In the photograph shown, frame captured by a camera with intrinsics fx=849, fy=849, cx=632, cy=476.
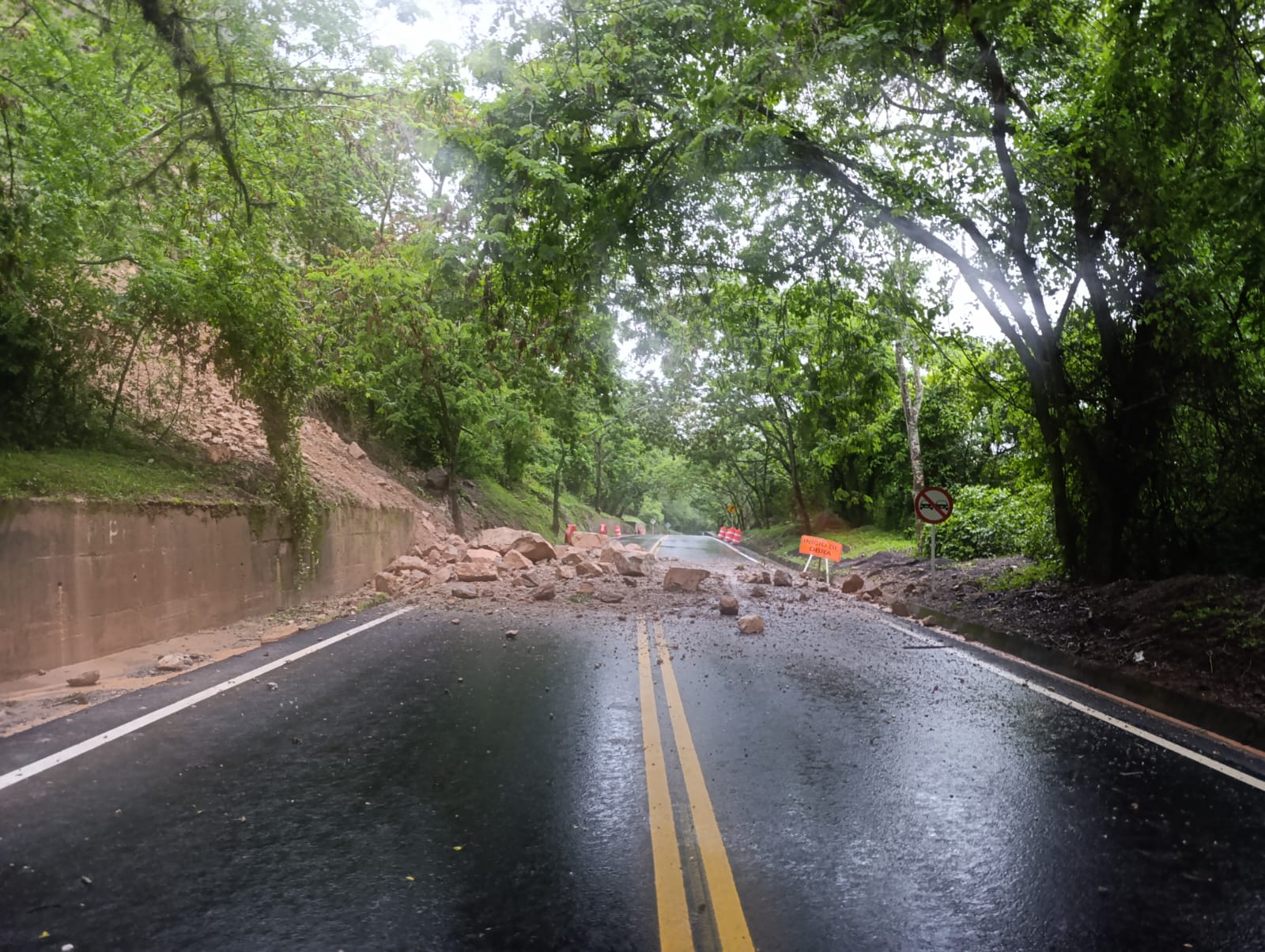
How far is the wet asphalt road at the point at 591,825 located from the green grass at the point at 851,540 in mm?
18884

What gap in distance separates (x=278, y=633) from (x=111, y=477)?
8.36 feet

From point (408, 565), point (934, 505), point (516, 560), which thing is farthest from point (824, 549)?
point (408, 565)

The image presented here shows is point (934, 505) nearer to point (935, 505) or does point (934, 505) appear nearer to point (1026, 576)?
point (935, 505)

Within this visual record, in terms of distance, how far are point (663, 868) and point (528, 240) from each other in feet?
30.3

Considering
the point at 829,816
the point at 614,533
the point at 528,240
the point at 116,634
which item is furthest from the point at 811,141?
the point at 614,533

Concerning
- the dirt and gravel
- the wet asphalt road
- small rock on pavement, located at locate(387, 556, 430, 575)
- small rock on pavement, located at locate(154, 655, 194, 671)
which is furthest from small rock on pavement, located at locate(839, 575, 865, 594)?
small rock on pavement, located at locate(154, 655, 194, 671)

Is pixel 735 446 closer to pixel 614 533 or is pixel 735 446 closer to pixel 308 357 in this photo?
pixel 614 533

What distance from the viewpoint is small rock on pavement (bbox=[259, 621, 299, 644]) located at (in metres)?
9.91

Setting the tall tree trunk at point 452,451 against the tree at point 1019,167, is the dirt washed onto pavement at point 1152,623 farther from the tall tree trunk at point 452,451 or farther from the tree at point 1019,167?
the tall tree trunk at point 452,451

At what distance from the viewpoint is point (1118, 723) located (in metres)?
6.82

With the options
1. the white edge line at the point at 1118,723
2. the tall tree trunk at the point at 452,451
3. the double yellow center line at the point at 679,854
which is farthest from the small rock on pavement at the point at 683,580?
the double yellow center line at the point at 679,854

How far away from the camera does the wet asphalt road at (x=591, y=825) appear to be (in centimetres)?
333

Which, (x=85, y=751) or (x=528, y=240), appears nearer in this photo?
(x=85, y=751)

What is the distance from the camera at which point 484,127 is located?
10.7 meters
